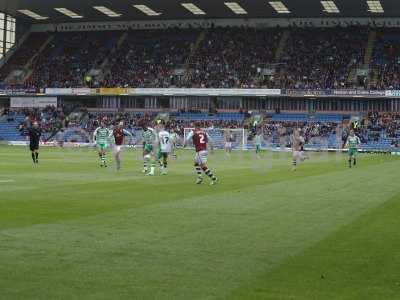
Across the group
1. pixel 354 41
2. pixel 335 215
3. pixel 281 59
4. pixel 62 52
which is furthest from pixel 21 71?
pixel 335 215

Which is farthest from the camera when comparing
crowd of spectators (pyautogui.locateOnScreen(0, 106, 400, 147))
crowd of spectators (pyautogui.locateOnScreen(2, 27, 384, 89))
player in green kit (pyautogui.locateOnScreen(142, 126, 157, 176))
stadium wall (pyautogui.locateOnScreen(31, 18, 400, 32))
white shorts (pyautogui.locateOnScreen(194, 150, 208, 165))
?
stadium wall (pyautogui.locateOnScreen(31, 18, 400, 32))

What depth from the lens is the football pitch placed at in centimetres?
841

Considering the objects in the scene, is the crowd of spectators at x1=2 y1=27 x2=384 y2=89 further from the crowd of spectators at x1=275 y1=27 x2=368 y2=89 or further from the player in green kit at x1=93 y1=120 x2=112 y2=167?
the player in green kit at x1=93 y1=120 x2=112 y2=167

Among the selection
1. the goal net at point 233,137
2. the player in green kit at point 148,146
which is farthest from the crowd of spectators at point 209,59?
the player in green kit at point 148,146

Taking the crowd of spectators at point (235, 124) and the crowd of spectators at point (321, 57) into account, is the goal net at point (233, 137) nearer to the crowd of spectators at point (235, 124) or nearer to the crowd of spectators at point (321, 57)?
the crowd of spectators at point (235, 124)

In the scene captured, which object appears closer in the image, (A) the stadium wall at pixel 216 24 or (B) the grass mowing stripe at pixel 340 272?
(B) the grass mowing stripe at pixel 340 272

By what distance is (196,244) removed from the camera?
37.6ft

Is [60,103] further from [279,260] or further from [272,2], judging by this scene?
[279,260]

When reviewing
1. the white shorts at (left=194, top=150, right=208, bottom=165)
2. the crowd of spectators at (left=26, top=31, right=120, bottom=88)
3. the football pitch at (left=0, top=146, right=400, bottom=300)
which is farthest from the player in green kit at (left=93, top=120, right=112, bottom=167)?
the crowd of spectators at (left=26, top=31, right=120, bottom=88)

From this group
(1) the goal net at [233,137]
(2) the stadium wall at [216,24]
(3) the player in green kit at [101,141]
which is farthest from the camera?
(2) the stadium wall at [216,24]

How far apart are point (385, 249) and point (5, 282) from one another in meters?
6.06

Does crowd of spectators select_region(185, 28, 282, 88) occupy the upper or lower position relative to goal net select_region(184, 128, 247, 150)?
upper

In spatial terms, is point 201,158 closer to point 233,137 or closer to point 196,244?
point 196,244

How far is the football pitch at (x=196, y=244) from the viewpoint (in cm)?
841
